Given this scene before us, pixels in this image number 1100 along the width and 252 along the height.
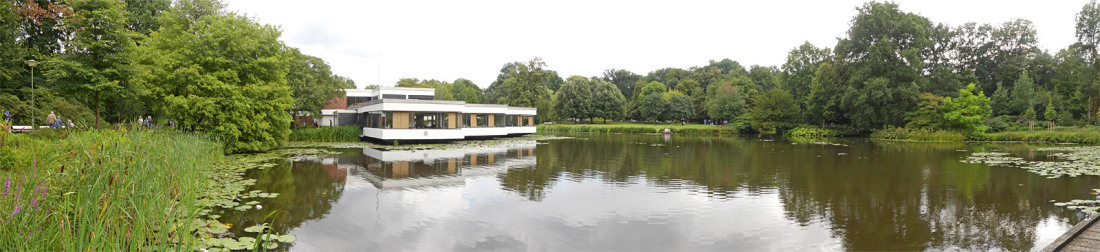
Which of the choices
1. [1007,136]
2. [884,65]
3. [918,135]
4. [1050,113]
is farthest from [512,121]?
[1050,113]

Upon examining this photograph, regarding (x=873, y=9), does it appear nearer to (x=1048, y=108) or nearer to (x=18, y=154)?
(x=1048, y=108)

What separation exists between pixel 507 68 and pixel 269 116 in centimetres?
7935

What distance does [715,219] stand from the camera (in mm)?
8328

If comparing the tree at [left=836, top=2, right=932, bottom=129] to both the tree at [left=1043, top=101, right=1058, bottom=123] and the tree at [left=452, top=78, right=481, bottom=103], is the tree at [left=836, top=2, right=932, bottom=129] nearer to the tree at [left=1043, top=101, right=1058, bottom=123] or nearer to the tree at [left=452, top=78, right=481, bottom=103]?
the tree at [left=1043, top=101, right=1058, bottom=123]

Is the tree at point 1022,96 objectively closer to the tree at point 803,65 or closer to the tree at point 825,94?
the tree at point 825,94

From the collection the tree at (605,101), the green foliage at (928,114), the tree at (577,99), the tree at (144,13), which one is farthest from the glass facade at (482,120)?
the green foliage at (928,114)

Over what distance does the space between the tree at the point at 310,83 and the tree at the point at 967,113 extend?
43.4 m

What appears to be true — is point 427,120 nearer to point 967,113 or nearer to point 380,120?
point 380,120

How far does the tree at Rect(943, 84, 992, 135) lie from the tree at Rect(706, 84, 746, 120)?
742 inches

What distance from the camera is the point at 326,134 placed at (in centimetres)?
2752

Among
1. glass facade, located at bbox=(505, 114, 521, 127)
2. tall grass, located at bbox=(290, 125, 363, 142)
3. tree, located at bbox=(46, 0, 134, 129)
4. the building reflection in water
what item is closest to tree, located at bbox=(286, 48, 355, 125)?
tall grass, located at bbox=(290, 125, 363, 142)

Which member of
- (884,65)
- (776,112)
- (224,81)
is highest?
(884,65)

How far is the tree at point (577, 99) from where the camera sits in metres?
57.4

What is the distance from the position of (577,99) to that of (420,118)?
3254 cm
